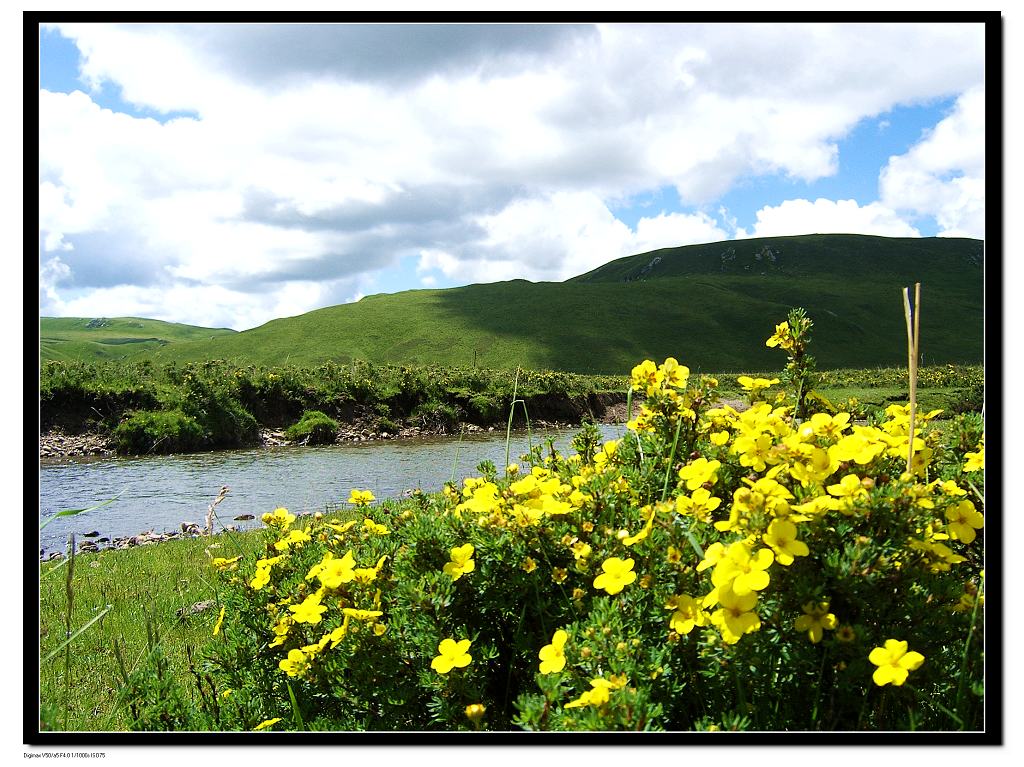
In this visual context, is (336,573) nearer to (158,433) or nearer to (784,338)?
(784,338)

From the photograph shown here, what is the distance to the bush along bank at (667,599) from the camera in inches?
66.5

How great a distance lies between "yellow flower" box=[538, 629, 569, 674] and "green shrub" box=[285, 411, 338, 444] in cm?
1926

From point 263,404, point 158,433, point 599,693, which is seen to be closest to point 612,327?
point 263,404

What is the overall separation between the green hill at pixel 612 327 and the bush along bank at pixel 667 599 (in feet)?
154

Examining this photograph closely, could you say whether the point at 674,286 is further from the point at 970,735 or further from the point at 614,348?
the point at 970,735

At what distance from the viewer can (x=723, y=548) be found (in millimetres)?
1614

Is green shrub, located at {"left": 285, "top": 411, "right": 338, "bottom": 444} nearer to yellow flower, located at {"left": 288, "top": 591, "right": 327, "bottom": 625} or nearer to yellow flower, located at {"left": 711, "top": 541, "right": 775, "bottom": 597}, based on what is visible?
yellow flower, located at {"left": 288, "top": 591, "right": 327, "bottom": 625}

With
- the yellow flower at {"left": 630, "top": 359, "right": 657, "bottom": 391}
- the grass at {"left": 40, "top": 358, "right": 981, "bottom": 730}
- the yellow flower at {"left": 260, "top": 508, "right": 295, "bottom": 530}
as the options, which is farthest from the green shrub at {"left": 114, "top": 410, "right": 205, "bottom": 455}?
the yellow flower at {"left": 630, "top": 359, "right": 657, "bottom": 391}

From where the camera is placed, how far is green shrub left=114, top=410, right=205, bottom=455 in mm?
16328

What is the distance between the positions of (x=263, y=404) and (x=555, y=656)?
20.5 meters

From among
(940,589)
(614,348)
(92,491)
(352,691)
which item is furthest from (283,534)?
(614,348)

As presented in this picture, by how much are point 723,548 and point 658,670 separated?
418 millimetres

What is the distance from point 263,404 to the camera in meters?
20.8

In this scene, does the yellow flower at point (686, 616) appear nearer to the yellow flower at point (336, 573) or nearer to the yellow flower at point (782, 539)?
the yellow flower at point (782, 539)
